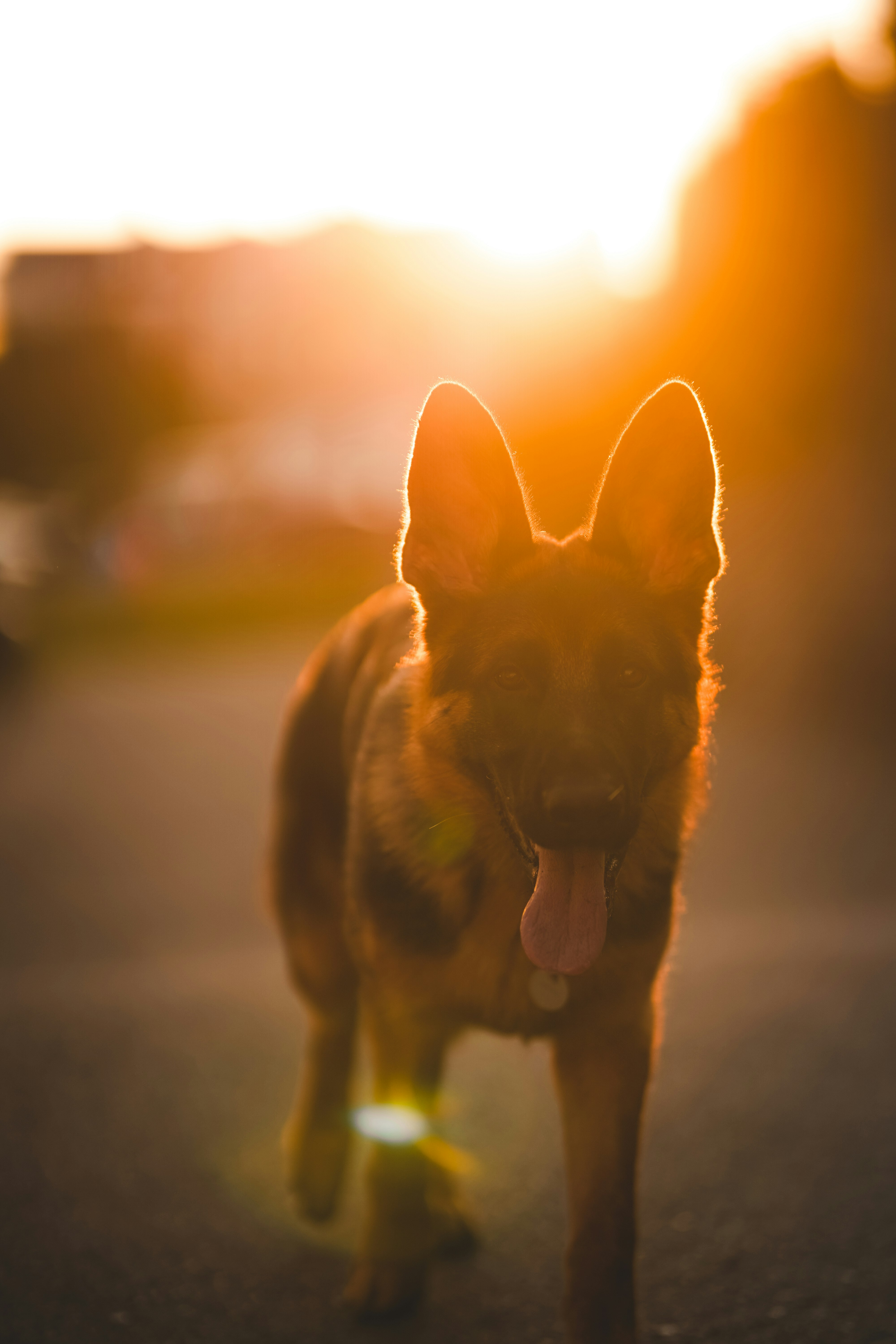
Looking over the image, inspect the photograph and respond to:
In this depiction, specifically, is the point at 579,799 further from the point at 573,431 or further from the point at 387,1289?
the point at 573,431

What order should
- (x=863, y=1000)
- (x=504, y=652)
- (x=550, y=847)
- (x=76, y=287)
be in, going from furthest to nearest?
(x=76, y=287), (x=863, y=1000), (x=504, y=652), (x=550, y=847)

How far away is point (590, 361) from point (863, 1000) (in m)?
13.9

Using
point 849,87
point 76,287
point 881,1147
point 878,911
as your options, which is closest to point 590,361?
point 849,87

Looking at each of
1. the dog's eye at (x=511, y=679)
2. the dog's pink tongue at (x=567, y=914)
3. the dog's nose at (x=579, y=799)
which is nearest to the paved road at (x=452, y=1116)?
the dog's pink tongue at (x=567, y=914)

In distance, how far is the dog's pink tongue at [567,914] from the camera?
2.62 metres

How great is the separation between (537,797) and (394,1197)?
1320 mm

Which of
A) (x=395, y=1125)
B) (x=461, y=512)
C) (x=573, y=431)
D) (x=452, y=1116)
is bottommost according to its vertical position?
(x=452, y=1116)

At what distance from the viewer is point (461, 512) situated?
303cm

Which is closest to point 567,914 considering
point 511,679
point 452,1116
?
point 511,679

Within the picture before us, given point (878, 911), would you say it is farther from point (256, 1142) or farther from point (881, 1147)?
point (256, 1142)

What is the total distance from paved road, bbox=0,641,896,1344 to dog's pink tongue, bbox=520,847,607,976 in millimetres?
1111

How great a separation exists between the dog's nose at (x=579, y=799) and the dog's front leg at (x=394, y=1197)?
889mm

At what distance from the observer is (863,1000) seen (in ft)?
16.1

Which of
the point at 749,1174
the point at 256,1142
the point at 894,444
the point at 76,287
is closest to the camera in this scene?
the point at 749,1174
